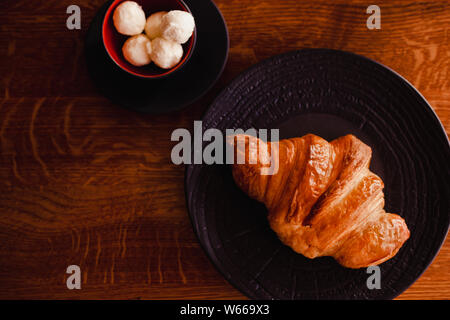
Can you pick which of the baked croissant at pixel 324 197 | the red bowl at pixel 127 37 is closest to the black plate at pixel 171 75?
the red bowl at pixel 127 37

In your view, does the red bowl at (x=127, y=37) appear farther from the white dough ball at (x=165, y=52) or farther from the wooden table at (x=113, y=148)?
the wooden table at (x=113, y=148)

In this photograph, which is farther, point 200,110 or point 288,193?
point 200,110

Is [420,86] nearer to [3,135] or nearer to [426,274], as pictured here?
[426,274]

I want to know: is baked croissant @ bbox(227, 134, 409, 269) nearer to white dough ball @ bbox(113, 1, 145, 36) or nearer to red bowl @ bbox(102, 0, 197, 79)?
red bowl @ bbox(102, 0, 197, 79)

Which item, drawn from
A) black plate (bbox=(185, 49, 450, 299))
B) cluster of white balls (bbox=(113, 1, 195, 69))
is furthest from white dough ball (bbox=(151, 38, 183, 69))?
black plate (bbox=(185, 49, 450, 299))

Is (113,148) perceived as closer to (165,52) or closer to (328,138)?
(165,52)

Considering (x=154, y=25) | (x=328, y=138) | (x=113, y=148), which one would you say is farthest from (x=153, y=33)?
(x=328, y=138)

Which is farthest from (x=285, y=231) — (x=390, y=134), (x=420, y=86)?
(x=420, y=86)
